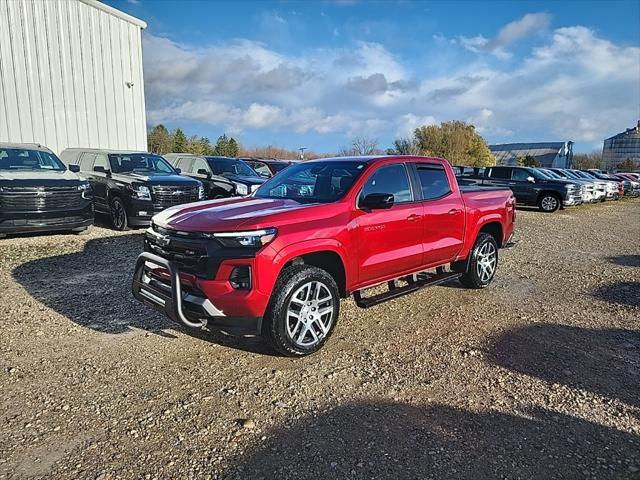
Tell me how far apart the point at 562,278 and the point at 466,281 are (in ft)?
6.48

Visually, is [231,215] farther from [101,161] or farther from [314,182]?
[101,161]

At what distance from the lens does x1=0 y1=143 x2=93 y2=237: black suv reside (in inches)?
321

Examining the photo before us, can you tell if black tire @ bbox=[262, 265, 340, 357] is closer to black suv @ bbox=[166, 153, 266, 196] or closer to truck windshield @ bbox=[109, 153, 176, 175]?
black suv @ bbox=[166, 153, 266, 196]

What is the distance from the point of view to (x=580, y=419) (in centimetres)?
320

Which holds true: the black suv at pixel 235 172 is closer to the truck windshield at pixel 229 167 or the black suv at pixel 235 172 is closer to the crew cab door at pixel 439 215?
the truck windshield at pixel 229 167

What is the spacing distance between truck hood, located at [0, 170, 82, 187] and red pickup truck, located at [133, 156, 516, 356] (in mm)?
5483

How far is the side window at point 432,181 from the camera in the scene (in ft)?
17.5

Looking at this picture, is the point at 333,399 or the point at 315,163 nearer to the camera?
the point at 333,399

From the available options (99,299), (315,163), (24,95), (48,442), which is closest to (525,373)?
(315,163)

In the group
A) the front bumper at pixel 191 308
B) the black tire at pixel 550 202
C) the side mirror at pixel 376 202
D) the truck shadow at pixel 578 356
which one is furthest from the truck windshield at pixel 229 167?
the black tire at pixel 550 202

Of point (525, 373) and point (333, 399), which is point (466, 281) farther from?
point (333, 399)

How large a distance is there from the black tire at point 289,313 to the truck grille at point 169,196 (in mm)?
6691

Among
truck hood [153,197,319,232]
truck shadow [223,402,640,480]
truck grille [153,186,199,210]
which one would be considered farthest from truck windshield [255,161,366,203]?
truck grille [153,186,199,210]

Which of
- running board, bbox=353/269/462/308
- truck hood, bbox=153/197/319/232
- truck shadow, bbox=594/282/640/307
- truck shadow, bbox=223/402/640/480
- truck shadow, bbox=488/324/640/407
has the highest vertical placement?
truck hood, bbox=153/197/319/232
